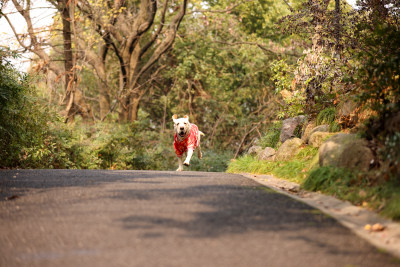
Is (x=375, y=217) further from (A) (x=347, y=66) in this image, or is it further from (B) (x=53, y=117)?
(B) (x=53, y=117)

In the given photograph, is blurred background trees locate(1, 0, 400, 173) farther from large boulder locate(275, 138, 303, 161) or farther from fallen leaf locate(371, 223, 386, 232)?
fallen leaf locate(371, 223, 386, 232)

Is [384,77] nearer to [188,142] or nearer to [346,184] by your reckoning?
A: [346,184]

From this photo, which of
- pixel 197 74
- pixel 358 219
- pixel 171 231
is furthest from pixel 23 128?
pixel 197 74

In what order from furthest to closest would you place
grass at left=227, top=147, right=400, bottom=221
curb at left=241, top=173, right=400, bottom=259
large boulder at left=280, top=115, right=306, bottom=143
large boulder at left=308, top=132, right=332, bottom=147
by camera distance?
1. large boulder at left=280, top=115, right=306, bottom=143
2. large boulder at left=308, top=132, right=332, bottom=147
3. grass at left=227, top=147, right=400, bottom=221
4. curb at left=241, top=173, right=400, bottom=259

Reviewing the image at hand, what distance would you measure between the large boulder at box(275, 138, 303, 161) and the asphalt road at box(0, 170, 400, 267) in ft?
15.3

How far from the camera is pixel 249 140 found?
29.3 metres

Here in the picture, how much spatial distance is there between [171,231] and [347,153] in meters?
4.28

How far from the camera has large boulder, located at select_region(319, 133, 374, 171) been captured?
8211mm

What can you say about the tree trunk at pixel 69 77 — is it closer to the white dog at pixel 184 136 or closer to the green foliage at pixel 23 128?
the green foliage at pixel 23 128

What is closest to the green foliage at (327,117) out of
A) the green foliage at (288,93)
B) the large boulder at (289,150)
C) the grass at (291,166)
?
the large boulder at (289,150)

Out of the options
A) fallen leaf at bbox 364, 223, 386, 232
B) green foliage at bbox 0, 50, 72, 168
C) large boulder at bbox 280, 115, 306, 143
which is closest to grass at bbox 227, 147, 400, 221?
fallen leaf at bbox 364, 223, 386, 232

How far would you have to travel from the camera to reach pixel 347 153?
335 inches

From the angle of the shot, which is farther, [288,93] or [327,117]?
[288,93]

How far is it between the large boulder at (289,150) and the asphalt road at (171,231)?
4.65 meters
